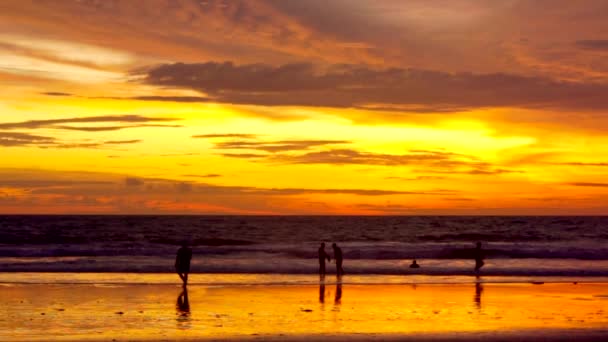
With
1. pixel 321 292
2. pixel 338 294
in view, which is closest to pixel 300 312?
pixel 338 294

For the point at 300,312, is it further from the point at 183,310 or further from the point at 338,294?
the point at 338,294

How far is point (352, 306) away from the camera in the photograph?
2639 cm

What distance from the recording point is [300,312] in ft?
81.1

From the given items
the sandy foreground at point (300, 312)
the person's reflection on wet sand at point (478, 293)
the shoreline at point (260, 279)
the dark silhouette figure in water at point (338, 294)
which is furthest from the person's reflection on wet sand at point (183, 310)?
the person's reflection on wet sand at point (478, 293)

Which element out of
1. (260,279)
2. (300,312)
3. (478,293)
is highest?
(260,279)

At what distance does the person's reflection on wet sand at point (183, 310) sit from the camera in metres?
22.1

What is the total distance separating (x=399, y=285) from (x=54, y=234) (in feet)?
261

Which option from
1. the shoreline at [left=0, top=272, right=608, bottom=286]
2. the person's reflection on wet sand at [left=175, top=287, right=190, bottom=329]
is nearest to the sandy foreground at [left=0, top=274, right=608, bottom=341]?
the person's reflection on wet sand at [left=175, top=287, right=190, bottom=329]

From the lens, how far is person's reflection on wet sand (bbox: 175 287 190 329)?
22114mm

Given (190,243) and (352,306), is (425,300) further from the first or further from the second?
(190,243)

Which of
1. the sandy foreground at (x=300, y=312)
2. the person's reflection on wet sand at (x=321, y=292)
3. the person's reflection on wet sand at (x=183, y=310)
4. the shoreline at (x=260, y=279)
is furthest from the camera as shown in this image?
the shoreline at (x=260, y=279)

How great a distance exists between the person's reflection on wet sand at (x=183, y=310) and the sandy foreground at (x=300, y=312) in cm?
3

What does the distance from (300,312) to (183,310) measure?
368 cm

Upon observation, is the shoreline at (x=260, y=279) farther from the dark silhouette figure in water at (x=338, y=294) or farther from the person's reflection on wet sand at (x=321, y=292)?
the dark silhouette figure in water at (x=338, y=294)
